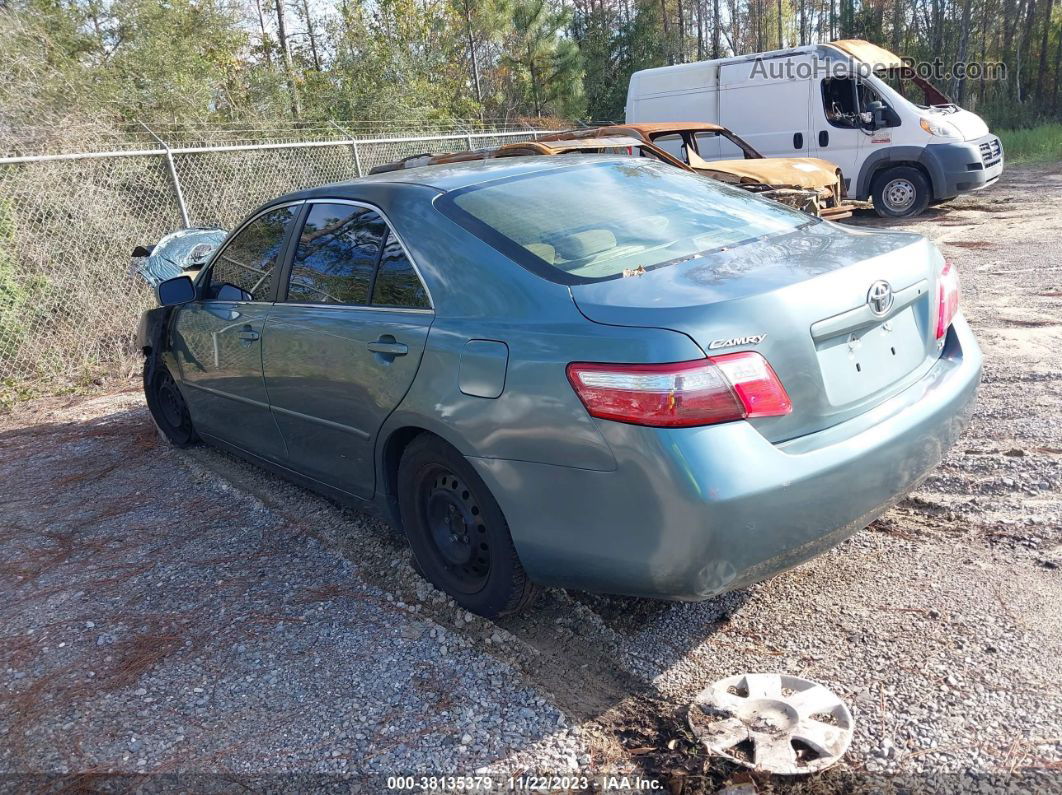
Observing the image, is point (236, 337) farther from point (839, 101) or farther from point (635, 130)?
point (839, 101)

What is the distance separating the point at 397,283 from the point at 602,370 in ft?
3.85

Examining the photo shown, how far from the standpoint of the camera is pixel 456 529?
3172 millimetres

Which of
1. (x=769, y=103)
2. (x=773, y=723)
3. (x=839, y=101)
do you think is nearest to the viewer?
(x=773, y=723)

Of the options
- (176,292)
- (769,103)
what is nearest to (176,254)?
(176,292)

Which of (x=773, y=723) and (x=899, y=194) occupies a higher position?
(x=899, y=194)

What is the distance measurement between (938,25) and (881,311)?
31.9 meters

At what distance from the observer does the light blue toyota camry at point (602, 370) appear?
7.80 feet

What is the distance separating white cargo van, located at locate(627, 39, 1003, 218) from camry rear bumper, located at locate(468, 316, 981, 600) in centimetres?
1030

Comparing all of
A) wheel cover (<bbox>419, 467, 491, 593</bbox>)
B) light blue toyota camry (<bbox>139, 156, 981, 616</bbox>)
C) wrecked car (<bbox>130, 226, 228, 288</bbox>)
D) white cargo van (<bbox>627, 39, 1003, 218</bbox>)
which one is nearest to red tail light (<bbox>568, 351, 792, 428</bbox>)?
light blue toyota camry (<bbox>139, 156, 981, 616</bbox>)

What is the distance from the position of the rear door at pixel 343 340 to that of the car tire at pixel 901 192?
1094cm

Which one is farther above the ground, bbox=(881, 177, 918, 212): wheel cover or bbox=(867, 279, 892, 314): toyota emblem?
bbox=(867, 279, 892, 314): toyota emblem

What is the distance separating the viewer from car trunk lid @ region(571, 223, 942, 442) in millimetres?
2430

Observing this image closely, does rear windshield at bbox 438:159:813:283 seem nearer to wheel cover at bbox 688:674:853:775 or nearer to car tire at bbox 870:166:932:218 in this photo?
wheel cover at bbox 688:674:853:775
